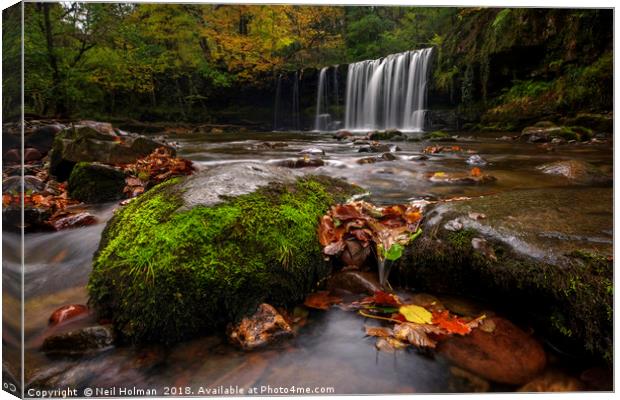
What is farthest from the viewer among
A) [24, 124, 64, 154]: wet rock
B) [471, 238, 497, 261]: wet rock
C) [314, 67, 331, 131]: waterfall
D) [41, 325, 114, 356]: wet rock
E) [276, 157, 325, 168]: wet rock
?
[314, 67, 331, 131]: waterfall

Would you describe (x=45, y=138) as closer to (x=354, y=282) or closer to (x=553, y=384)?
(x=354, y=282)

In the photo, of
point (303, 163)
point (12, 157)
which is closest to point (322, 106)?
point (303, 163)

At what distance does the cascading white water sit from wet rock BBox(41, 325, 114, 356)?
938 cm

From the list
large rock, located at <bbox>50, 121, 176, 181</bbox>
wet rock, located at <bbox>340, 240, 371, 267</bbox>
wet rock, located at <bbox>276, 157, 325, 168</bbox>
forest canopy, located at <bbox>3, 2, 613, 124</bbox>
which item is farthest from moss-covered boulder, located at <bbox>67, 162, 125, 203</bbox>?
wet rock, located at <bbox>340, 240, 371, 267</bbox>

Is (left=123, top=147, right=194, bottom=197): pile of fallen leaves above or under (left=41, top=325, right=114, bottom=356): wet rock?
above

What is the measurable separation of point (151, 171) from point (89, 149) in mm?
945

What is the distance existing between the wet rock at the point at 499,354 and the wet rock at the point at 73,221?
7.11 ft

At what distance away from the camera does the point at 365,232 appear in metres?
1.69

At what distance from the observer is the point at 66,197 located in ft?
9.66

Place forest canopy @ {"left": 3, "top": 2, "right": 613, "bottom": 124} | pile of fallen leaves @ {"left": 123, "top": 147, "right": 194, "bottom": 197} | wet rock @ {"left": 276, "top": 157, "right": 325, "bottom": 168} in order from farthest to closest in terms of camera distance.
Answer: wet rock @ {"left": 276, "top": 157, "right": 325, "bottom": 168}
pile of fallen leaves @ {"left": 123, "top": 147, "right": 194, "bottom": 197}
forest canopy @ {"left": 3, "top": 2, "right": 613, "bottom": 124}

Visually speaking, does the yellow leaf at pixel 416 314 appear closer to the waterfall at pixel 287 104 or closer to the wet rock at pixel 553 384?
the wet rock at pixel 553 384

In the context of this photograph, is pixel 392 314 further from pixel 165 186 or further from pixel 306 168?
pixel 306 168

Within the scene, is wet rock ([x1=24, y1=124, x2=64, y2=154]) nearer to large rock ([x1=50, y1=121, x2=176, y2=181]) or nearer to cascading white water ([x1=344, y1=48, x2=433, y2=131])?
large rock ([x1=50, y1=121, x2=176, y2=181])

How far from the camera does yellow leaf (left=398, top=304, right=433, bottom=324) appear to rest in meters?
1.24
